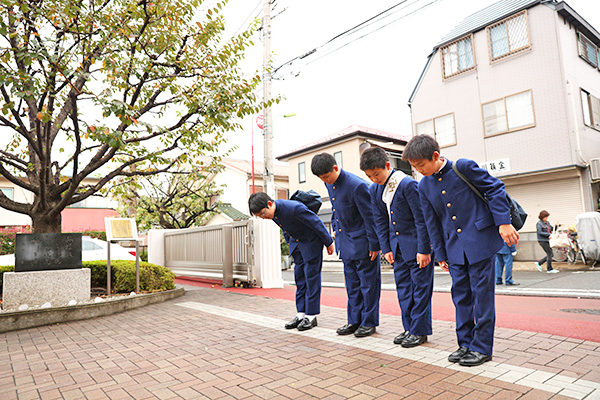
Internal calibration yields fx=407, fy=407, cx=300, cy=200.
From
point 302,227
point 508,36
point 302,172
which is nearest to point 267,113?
point 302,227

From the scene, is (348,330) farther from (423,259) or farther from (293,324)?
(423,259)

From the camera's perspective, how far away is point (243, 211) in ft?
91.2

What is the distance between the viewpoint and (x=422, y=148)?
3.32m

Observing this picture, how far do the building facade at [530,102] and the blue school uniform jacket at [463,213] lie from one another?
532 inches

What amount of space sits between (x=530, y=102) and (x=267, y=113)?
1061 cm

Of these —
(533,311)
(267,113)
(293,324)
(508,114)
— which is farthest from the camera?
(508,114)

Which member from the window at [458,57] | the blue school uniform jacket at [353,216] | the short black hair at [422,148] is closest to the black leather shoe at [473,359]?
the blue school uniform jacket at [353,216]

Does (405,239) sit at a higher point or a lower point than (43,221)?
lower

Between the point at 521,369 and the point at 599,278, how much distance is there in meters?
8.21

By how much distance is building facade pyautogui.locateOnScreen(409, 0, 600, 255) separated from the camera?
574 inches

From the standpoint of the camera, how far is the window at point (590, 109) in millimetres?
15406

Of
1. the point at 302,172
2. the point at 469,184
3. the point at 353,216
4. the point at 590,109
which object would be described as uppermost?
the point at 590,109

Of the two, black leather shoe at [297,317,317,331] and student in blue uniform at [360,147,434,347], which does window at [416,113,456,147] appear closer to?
black leather shoe at [297,317,317,331]

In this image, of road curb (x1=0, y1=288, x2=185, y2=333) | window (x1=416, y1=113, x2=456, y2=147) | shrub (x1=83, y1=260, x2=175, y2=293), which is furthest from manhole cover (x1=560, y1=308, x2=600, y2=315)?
window (x1=416, y1=113, x2=456, y2=147)
